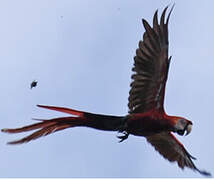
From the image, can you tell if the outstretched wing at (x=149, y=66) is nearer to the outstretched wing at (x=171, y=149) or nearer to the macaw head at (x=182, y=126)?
the macaw head at (x=182, y=126)

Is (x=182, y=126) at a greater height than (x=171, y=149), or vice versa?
(x=182, y=126)

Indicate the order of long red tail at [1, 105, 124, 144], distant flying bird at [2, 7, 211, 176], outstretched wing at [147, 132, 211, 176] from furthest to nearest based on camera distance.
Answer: outstretched wing at [147, 132, 211, 176] → distant flying bird at [2, 7, 211, 176] → long red tail at [1, 105, 124, 144]

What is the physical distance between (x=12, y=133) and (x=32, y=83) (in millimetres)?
2253

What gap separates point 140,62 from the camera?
23.0ft

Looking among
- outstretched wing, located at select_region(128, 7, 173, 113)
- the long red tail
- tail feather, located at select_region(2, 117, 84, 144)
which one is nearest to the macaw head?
outstretched wing, located at select_region(128, 7, 173, 113)

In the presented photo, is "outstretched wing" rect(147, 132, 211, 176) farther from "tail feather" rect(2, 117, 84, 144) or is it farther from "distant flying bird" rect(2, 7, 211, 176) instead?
"tail feather" rect(2, 117, 84, 144)

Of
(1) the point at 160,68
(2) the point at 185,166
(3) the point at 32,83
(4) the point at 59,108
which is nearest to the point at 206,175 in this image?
(2) the point at 185,166

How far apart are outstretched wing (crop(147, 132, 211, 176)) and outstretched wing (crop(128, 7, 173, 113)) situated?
55 centimetres

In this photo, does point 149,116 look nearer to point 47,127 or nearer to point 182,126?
point 182,126

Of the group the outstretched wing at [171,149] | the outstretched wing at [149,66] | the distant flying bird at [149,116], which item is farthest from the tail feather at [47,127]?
the outstretched wing at [171,149]

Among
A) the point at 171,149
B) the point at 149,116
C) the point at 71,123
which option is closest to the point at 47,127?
the point at 71,123

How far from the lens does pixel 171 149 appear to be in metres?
7.30

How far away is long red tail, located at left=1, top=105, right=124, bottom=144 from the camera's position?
5.99 metres

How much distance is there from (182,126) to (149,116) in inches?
16.4
